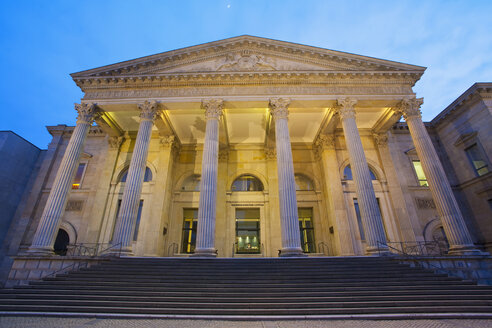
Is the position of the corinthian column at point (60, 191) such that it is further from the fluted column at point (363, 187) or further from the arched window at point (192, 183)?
the fluted column at point (363, 187)

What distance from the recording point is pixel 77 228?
702 inches

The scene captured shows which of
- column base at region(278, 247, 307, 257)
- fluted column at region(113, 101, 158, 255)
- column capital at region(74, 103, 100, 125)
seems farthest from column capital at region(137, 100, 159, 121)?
column base at region(278, 247, 307, 257)

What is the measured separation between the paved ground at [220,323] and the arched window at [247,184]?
1479 cm

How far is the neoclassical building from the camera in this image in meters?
13.5

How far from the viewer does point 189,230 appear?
779 inches

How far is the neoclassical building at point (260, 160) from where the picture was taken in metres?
13.5

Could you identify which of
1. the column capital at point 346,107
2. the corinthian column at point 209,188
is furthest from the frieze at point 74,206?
the column capital at point 346,107

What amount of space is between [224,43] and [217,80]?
3008mm

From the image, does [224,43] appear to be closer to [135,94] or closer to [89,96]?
[135,94]

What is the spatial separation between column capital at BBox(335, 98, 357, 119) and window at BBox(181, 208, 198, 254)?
13.5 meters

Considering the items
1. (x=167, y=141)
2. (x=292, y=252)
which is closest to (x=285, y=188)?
(x=292, y=252)

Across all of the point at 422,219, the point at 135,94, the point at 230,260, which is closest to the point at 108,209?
the point at 135,94

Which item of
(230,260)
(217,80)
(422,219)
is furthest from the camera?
(422,219)

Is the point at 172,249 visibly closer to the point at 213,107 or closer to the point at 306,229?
the point at 306,229
